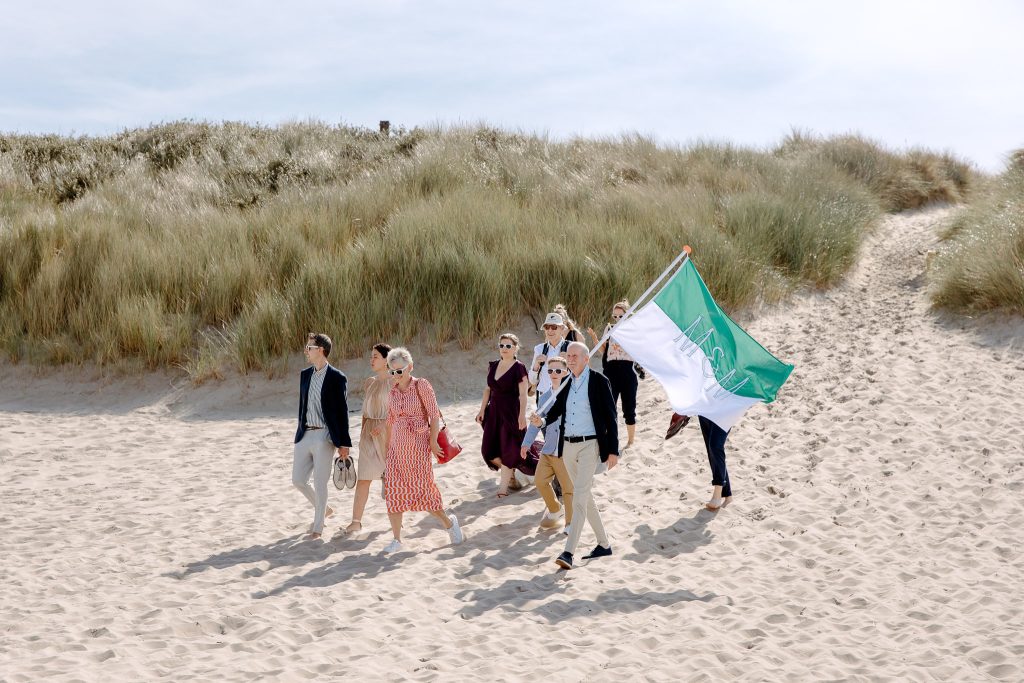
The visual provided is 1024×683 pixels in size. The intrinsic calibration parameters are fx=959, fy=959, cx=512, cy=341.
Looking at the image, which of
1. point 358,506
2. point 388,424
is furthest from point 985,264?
point 358,506

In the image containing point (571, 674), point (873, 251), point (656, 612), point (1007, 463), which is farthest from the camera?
point (873, 251)

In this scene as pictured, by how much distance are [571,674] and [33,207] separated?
17507mm

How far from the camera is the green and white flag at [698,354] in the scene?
7.90 metres

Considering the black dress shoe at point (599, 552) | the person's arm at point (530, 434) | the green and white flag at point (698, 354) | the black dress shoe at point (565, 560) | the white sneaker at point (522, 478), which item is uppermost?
the green and white flag at point (698, 354)

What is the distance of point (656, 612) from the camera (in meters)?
6.93

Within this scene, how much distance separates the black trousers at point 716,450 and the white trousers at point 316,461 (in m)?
3.43

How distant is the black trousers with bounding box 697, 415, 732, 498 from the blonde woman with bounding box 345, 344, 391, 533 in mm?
2949

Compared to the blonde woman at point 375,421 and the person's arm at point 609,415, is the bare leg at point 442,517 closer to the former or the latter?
the blonde woman at point 375,421

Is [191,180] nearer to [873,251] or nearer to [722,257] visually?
[722,257]

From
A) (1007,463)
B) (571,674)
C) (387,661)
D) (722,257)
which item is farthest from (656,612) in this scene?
(722,257)

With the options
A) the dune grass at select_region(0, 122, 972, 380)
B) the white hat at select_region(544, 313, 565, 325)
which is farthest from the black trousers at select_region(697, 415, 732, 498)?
the dune grass at select_region(0, 122, 972, 380)

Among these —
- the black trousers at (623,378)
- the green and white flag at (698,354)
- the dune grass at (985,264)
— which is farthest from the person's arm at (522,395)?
the dune grass at (985,264)

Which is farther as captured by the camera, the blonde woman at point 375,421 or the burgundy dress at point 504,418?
the burgundy dress at point 504,418

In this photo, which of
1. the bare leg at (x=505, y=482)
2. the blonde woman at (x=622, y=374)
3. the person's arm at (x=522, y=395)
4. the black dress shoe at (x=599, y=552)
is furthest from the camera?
the blonde woman at (x=622, y=374)
